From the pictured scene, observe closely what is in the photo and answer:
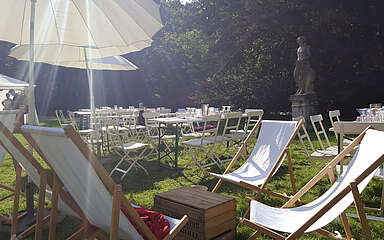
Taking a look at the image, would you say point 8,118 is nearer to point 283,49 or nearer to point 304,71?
point 304,71

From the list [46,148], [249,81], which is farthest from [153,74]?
[46,148]

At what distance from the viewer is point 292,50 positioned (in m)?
15.0

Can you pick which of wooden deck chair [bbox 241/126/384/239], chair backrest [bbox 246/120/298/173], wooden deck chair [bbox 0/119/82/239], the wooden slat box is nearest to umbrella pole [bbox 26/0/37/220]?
wooden deck chair [bbox 0/119/82/239]

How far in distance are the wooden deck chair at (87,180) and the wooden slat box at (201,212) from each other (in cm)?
58

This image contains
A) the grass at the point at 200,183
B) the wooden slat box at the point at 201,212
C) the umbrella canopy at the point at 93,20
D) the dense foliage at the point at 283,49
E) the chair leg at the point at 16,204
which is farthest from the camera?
the dense foliage at the point at 283,49

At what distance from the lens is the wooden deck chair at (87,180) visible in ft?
5.11

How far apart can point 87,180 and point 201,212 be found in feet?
3.65

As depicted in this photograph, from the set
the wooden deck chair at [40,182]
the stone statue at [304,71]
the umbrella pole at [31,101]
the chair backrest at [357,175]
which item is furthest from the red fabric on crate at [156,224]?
the stone statue at [304,71]

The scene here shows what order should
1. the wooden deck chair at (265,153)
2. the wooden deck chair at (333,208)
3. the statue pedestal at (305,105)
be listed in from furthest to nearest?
the statue pedestal at (305,105), the wooden deck chair at (265,153), the wooden deck chair at (333,208)

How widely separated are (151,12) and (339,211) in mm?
2633

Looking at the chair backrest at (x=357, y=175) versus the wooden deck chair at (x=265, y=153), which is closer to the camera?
the chair backrest at (x=357, y=175)

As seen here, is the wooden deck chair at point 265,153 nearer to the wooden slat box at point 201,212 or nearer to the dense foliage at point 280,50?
the wooden slat box at point 201,212

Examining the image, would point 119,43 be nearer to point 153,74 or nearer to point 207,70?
point 207,70

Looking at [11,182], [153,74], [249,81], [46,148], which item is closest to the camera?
[46,148]
